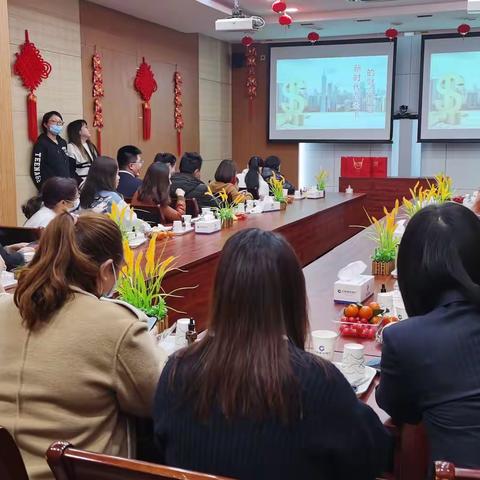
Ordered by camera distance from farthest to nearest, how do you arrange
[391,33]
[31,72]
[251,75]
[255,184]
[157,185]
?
[251,75]
[391,33]
[255,184]
[31,72]
[157,185]

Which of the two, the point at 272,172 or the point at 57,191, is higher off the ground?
the point at 57,191

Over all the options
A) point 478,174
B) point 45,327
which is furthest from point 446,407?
point 478,174

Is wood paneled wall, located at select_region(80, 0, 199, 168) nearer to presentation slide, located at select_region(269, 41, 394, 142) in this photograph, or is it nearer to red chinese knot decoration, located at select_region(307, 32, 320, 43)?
presentation slide, located at select_region(269, 41, 394, 142)

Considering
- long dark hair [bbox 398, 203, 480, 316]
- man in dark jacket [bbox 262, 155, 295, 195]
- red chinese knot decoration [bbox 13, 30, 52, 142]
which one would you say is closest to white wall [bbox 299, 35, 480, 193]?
man in dark jacket [bbox 262, 155, 295, 195]

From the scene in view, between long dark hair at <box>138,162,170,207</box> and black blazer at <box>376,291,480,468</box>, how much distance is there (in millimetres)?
3330

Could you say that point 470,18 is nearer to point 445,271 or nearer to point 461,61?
point 461,61

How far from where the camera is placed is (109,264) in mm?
1538

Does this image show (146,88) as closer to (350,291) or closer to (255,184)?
(255,184)

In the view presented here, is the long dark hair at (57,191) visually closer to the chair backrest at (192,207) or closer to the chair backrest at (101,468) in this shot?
the chair backrest at (192,207)

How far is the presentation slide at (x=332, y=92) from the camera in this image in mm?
9297

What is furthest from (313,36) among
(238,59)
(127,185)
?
(127,185)

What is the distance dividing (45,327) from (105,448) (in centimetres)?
31

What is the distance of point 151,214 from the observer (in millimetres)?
4547

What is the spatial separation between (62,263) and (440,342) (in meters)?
0.85
